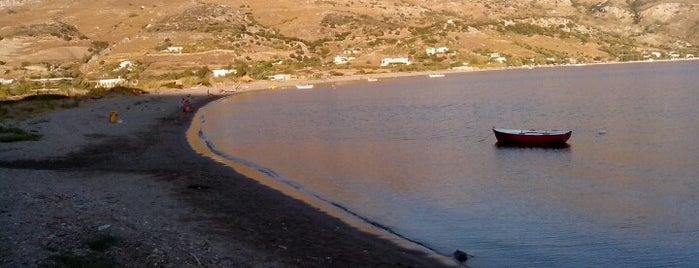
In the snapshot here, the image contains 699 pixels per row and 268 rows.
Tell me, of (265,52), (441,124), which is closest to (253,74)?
(265,52)

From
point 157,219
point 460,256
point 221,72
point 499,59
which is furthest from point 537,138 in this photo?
point 499,59

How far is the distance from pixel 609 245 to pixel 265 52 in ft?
392

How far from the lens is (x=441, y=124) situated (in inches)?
1842

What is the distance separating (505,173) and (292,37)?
122518 millimetres

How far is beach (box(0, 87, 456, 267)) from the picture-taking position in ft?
37.4

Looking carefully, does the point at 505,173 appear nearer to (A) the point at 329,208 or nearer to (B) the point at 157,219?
(A) the point at 329,208

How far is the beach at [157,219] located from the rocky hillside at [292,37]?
82972 millimetres

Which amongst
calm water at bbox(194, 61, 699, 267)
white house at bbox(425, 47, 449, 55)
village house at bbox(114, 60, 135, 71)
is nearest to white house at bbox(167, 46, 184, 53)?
village house at bbox(114, 60, 135, 71)

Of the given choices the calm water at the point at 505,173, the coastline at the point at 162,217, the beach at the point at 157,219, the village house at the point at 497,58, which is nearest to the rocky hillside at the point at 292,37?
the village house at the point at 497,58

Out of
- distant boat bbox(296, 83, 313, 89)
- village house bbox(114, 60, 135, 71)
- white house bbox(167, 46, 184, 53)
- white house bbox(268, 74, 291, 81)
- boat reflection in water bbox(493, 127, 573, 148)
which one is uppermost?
white house bbox(167, 46, 184, 53)

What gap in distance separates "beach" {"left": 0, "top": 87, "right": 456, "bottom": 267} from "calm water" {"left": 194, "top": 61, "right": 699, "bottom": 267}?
2.01 meters

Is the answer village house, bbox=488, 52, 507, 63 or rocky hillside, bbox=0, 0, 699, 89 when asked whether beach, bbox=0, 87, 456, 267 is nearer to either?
rocky hillside, bbox=0, 0, 699, 89

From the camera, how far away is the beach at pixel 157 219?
11.4m

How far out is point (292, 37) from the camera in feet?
478
